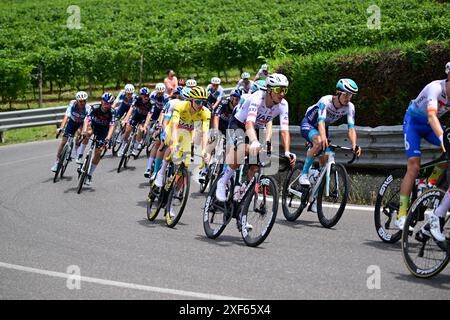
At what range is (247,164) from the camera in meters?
10.2

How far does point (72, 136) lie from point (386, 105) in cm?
740

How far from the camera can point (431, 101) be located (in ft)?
27.2

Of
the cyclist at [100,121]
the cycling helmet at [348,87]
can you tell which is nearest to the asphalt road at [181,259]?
the cycling helmet at [348,87]

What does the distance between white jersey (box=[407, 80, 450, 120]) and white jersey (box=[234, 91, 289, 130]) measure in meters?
1.86

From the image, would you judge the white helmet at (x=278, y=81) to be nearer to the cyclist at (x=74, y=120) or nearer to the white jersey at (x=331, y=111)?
the white jersey at (x=331, y=111)

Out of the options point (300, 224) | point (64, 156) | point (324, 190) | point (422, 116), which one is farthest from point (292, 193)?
point (64, 156)

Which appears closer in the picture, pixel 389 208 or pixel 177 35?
pixel 389 208

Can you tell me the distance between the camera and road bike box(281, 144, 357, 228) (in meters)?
10.5

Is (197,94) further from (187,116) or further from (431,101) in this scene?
(431,101)

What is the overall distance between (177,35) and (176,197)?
43.0m

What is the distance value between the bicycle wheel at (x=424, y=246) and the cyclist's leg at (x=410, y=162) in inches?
35.1

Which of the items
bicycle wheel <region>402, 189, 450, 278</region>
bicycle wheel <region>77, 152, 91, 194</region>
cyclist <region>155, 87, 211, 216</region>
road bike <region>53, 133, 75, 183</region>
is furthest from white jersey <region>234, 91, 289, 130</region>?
road bike <region>53, 133, 75, 183</region>

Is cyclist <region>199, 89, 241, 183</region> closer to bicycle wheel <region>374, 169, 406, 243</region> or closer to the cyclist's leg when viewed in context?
bicycle wheel <region>374, 169, 406, 243</region>
